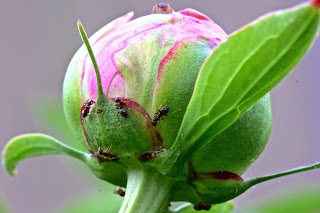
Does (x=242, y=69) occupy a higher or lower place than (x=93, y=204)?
higher

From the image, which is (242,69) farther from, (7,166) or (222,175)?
(7,166)

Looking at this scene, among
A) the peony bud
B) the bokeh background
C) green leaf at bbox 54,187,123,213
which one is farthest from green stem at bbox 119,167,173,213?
the bokeh background

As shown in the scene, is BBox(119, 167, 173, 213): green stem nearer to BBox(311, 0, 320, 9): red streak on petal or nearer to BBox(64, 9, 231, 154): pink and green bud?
BBox(64, 9, 231, 154): pink and green bud

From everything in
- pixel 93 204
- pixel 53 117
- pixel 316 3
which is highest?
pixel 316 3

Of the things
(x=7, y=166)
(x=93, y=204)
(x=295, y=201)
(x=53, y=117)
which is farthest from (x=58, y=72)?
(x=7, y=166)

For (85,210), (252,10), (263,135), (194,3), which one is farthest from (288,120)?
(263,135)

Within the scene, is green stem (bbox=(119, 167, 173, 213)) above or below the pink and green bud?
below

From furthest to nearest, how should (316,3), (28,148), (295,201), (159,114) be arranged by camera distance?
(295,201) < (28,148) < (159,114) < (316,3)
